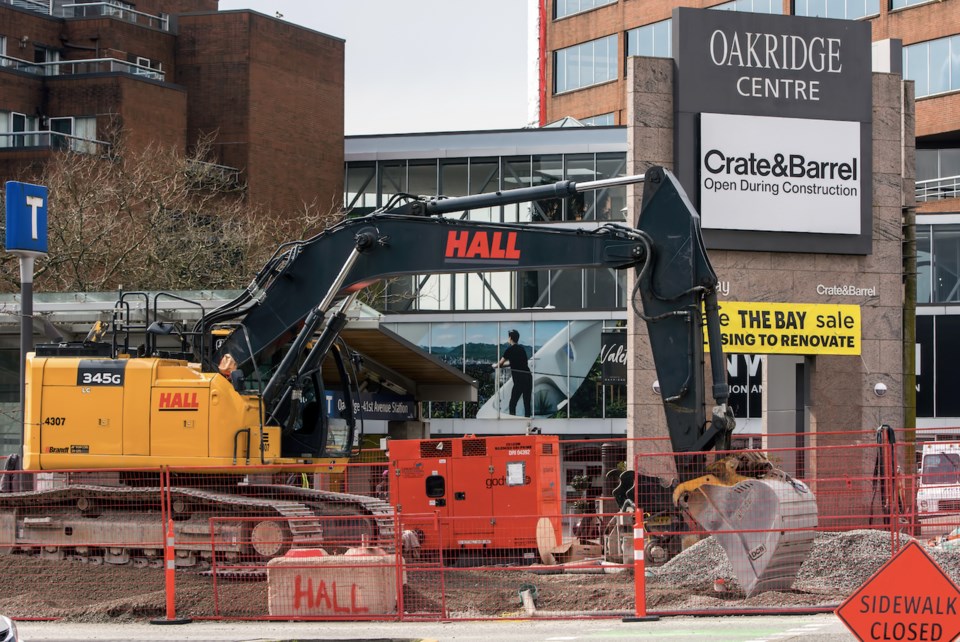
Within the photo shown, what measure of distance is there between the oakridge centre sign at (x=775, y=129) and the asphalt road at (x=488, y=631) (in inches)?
520

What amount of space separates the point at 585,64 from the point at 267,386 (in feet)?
167

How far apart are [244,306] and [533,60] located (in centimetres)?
5252

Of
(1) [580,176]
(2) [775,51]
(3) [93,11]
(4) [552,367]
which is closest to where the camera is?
(2) [775,51]

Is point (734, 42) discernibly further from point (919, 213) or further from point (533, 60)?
point (533, 60)

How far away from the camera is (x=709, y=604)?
15.8 m

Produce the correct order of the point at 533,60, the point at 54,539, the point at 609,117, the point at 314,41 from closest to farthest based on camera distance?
the point at 54,539
the point at 314,41
the point at 609,117
the point at 533,60

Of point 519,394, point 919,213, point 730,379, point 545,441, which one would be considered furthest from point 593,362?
point 545,441

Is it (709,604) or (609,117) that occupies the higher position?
(609,117)

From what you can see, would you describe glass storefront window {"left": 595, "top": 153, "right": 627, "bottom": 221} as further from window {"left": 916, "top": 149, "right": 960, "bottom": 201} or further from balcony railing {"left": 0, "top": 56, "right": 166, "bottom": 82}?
balcony railing {"left": 0, "top": 56, "right": 166, "bottom": 82}

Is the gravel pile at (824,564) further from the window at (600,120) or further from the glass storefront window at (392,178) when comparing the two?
the window at (600,120)

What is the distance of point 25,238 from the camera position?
19859mm

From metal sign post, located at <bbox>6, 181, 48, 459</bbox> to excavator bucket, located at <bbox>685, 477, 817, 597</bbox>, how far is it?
957cm

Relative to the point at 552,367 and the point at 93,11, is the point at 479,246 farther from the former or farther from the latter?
the point at 93,11

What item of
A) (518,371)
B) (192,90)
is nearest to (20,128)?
(192,90)
